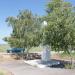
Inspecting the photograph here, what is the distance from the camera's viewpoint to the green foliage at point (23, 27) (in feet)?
113

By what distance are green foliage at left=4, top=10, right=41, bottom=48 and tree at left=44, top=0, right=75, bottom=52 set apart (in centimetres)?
830

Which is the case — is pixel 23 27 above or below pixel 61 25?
above

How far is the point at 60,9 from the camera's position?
2525cm

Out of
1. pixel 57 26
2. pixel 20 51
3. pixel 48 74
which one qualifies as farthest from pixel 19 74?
pixel 20 51

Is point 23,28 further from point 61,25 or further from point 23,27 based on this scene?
point 61,25

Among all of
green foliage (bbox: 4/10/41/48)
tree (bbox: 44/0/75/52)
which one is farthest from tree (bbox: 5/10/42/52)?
tree (bbox: 44/0/75/52)

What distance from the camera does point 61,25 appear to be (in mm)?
24719

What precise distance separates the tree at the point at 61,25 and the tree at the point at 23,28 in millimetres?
8299

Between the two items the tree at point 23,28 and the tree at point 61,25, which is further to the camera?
the tree at point 23,28

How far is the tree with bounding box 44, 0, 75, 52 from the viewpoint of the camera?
80.4ft

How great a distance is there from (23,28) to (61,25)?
11385 mm

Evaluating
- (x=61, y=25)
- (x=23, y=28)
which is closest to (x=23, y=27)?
(x=23, y=28)

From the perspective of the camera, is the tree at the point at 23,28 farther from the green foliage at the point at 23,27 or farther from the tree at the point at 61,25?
the tree at the point at 61,25

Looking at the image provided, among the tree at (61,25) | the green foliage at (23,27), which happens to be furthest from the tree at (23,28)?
the tree at (61,25)
